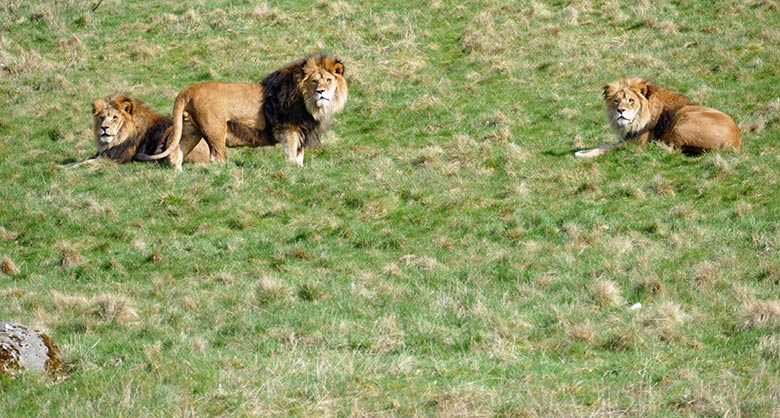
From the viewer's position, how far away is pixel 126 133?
17562 millimetres

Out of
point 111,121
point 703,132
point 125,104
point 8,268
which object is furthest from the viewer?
point 125,104

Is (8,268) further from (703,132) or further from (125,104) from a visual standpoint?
(703,132)

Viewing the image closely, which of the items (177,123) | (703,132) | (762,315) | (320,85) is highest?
(762,315)

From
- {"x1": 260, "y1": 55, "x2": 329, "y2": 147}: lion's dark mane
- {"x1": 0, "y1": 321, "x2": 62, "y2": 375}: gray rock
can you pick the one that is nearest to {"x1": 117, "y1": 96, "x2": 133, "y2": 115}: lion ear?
{"x1": 260, "y1": 55, "x2": 329, "y2": 147}: lion's dark mane

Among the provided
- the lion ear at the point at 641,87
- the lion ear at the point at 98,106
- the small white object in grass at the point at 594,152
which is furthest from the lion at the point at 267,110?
the lion ear at the point at 641,87

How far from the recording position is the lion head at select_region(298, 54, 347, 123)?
16922mm

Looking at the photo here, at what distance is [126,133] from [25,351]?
9.45 meters

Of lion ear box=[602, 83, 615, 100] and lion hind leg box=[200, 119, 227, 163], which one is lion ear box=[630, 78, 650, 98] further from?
lion hind leg box=[200, 119, 227, 163]

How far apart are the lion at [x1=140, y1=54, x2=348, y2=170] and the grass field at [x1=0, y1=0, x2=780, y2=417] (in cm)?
38

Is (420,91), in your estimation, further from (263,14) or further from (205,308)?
(205,308)

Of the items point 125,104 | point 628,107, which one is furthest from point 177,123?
point 628,107

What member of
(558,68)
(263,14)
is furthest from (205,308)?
(263,14)

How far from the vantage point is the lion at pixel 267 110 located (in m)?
16.8

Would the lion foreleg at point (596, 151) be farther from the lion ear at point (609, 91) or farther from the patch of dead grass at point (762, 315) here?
the patch of dead grass at point (762, 315)
